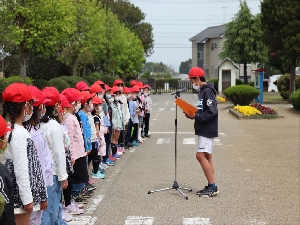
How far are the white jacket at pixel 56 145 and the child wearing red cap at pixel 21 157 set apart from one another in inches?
34.3

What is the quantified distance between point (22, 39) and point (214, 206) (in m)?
15.6

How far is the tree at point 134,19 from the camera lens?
74.9 m

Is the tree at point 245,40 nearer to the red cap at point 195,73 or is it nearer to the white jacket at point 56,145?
the red cap at point 195,73

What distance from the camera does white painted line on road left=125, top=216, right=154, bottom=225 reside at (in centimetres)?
607

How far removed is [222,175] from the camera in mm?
9117

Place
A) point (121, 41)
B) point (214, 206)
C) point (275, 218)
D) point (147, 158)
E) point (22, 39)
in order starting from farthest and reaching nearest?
point (121, 41) → point (22, 39) → point (147, 158) → point (214, 206) → point (275, 218)

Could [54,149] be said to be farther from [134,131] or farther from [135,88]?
[135,88]

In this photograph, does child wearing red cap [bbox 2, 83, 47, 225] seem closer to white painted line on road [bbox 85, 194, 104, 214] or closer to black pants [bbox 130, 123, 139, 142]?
white painted line on road [bbox 85, 194, 104, 214]

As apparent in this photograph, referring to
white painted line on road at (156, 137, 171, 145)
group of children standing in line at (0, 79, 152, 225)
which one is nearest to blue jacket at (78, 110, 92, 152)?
group of children standing in line at (0, 79, 152, 225)

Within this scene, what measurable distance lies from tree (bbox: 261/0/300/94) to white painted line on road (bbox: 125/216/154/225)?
28.3 meters

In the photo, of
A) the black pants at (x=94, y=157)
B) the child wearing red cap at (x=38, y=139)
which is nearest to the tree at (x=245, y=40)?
the black pants at (x=94, y=157)

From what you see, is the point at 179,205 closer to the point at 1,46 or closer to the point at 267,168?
the point at 267,168

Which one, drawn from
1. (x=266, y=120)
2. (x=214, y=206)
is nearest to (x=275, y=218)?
(x=214, y=206)

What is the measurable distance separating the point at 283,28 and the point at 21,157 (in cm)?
3144
